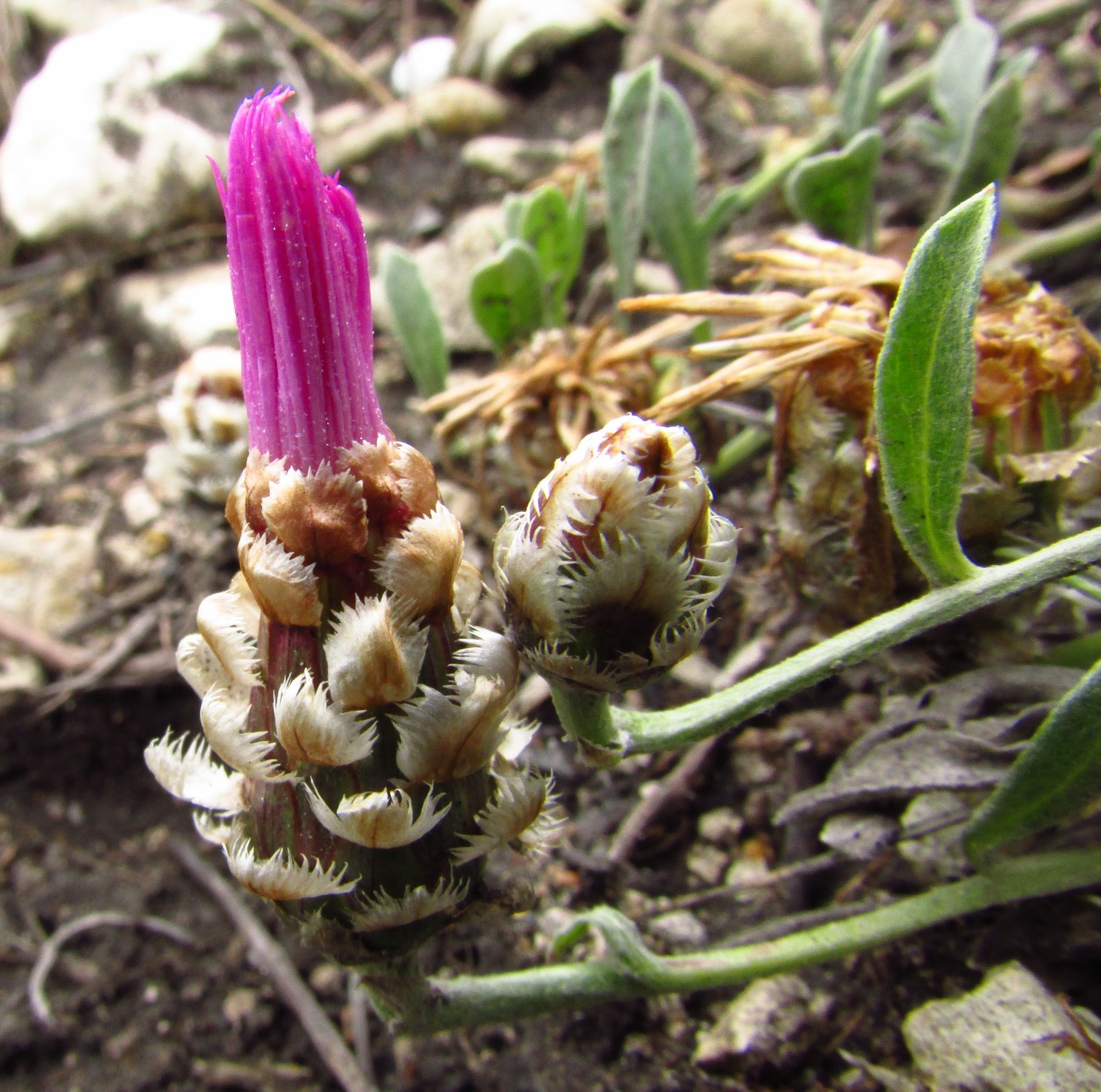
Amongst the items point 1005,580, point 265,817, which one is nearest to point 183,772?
point 265,817

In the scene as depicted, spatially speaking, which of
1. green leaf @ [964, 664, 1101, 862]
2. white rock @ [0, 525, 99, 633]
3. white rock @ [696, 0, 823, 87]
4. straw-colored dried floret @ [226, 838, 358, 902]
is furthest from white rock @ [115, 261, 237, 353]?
green leaf @ [964, 664, 1101, 862]

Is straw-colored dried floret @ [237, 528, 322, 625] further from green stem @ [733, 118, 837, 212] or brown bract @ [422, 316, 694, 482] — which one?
green stem @ [733, 118, 837, 212]

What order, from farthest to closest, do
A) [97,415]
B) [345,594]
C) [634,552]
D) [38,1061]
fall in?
[97,415] < [38,1061] < [345,594] < [634,552]

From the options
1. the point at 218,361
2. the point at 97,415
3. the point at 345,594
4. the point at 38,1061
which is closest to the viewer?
the point at 345,594

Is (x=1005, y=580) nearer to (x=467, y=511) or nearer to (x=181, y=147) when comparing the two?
(x=467, y=511)

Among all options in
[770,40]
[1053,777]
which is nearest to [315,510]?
[1053,777]

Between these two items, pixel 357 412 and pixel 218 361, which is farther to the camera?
pixel 218 361
